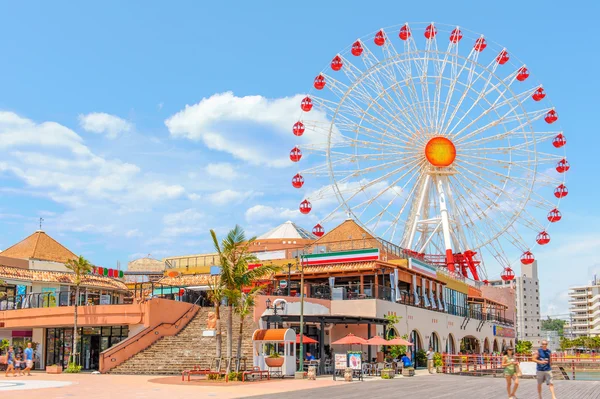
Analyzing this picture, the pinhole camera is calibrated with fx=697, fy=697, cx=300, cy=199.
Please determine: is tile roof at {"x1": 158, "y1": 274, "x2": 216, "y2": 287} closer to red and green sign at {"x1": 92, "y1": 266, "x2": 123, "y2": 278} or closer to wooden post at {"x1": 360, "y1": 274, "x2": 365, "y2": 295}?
red and green sign at {"x1": 92, "y1": 266, "x2": 123, "y2": 278}

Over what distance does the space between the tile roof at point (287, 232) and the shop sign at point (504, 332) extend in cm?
2288

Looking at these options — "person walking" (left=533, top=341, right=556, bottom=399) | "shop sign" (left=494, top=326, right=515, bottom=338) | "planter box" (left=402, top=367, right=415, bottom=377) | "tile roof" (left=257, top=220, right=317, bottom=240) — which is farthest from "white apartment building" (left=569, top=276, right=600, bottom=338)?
"person walking" (left=533, top=341, right=556, bottom=399)

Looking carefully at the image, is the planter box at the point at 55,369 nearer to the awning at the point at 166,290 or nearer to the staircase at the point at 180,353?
the staircase at the point at 180,353

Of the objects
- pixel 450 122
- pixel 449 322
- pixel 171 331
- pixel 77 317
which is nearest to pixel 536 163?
pixel 450 122

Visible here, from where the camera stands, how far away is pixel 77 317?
3975 cm

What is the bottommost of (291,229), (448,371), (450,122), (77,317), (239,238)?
(448,371)

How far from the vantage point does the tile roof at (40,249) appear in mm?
58494

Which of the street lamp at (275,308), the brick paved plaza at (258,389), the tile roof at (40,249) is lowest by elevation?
the brick paved plaza at (258,389)

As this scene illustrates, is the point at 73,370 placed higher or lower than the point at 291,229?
lower

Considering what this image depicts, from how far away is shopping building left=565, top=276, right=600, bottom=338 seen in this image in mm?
166750

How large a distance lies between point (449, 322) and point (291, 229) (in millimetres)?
28287

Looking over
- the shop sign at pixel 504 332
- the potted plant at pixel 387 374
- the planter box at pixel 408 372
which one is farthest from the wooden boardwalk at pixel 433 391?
the shop sign at pixel 504 332

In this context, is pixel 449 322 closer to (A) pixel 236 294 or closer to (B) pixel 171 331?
(B) pixel 171 331

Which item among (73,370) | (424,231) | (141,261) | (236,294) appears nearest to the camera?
(236,294)
